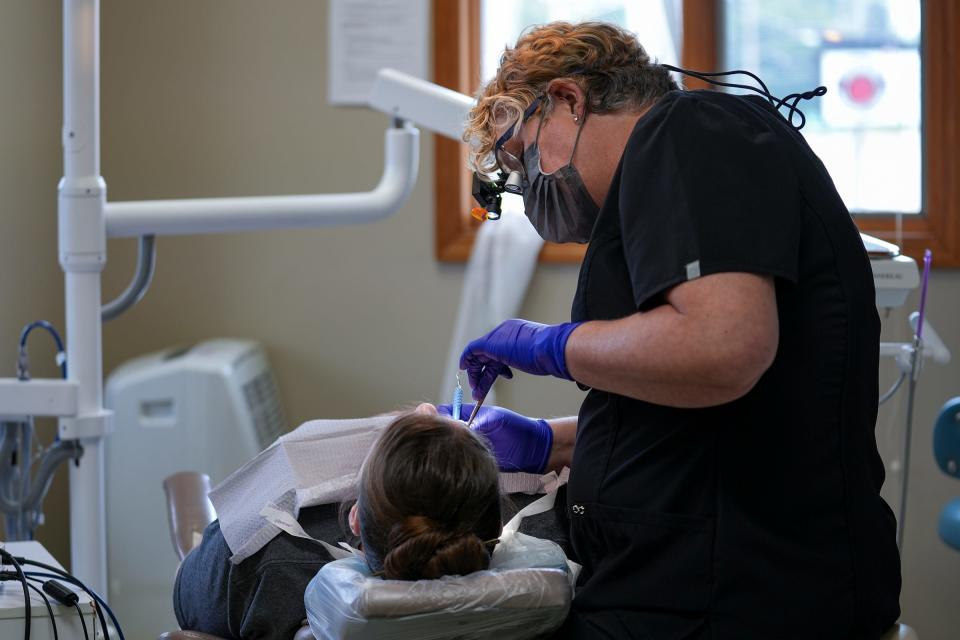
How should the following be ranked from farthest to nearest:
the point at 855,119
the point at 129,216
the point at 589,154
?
the point at 855,119 < the point at 129,216 < the point at 589,154

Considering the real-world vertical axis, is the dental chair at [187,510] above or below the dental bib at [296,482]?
below

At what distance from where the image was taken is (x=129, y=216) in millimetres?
1993

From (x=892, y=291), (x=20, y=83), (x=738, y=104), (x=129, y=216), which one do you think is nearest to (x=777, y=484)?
(x=738, y=104)

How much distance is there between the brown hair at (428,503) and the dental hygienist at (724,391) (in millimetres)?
102

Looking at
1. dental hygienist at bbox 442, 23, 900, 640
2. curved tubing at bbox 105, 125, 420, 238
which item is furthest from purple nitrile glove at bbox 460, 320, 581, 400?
curved tubing at bbox 105, 125, 420, 238

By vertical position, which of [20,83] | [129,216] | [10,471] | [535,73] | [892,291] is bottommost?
[10,471]

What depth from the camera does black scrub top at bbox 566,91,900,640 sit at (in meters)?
1.04

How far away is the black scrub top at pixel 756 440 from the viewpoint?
1039 mm

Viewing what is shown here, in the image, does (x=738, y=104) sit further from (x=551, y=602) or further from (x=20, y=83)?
(x=20, y=83)

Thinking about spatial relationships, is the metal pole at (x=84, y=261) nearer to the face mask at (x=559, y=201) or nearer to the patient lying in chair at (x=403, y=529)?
the patient lying in chair at (x=403, y=529)

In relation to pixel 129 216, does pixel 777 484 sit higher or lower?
lower

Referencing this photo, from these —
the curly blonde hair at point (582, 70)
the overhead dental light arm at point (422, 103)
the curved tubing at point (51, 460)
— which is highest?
the overhead dental light arm at point (422, 103)

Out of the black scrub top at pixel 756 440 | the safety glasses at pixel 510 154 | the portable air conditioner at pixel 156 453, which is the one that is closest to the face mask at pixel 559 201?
the safety glasses at pixel 510 154

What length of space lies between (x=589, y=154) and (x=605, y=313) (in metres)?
0.20
